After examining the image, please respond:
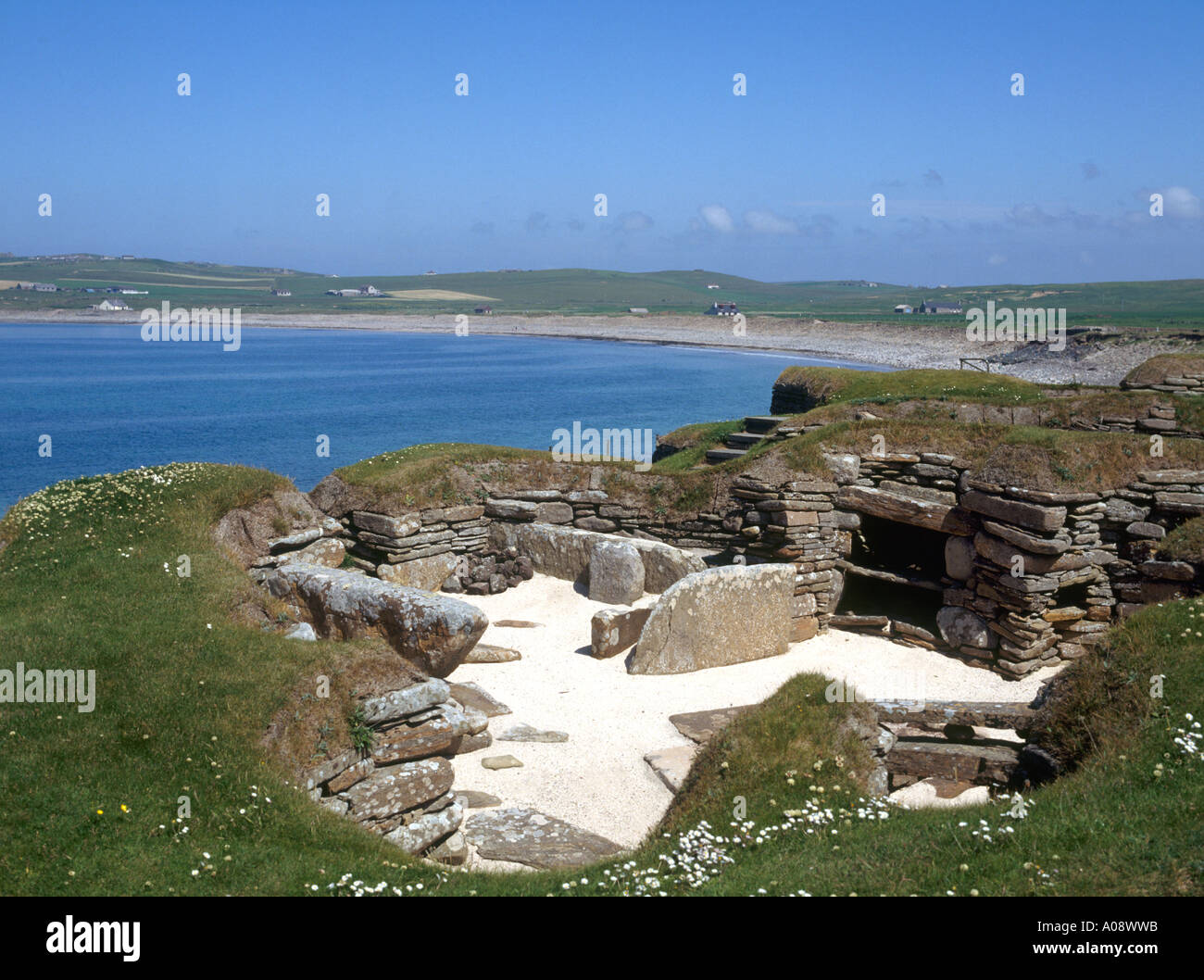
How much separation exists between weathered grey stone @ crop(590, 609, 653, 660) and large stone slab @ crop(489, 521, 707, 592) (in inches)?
59.5

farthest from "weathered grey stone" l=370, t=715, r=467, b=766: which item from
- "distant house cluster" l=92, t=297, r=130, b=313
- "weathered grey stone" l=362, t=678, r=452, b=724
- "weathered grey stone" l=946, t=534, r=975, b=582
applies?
"distant house cluster" l=92, t=297, r=130, b=313

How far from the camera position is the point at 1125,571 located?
1416 cm

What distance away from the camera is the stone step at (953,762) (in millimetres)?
9211

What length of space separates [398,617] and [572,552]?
5.30 meters

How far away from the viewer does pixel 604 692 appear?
12781 mm

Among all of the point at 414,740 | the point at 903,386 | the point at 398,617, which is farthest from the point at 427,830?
the point at 903,386

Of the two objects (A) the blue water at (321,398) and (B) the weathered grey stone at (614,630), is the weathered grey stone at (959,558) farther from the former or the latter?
(A) the blue water at (321,398)

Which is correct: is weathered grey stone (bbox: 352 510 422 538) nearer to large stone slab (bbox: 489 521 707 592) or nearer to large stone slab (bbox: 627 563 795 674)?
large stone slab (bbox: 489 521 707 592)

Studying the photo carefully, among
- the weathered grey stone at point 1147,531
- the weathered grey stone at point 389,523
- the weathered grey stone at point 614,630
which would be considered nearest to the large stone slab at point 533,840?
the weathered grey stone at point 614,630

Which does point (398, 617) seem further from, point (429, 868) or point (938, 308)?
point (938, 308)

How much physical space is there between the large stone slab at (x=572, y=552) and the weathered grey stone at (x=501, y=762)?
5.34 m
